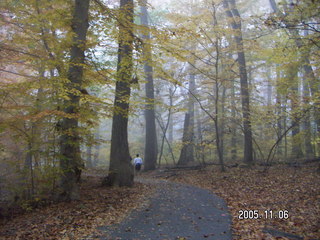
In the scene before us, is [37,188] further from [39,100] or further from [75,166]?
[39,100]

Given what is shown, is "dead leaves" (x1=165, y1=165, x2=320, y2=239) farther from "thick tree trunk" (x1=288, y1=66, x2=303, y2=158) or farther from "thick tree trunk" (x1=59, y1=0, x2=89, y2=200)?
"thick tree trunk" (x1=59, y1=0, x2=89, y2=200)

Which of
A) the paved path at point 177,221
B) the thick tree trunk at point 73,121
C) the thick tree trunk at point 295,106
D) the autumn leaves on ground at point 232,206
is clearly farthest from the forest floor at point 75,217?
the thick tree trunk at point 295,106

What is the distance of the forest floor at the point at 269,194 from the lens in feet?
16.8

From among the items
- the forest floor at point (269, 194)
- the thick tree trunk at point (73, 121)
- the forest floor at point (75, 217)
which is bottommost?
the forest floor at point (75, 217)

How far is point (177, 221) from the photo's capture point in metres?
5.86

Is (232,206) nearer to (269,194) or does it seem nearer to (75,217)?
(269,194)

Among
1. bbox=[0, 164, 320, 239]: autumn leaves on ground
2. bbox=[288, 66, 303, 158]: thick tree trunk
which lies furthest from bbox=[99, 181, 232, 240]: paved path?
bbox=[288, 66, 303, 158]: thick tree trunk

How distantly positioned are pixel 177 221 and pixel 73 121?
402 centimetres

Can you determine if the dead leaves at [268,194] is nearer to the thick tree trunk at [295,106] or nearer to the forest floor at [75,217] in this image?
the thick tree trunk at [295,106]

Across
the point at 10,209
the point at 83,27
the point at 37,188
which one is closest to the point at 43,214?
the point at 37,188

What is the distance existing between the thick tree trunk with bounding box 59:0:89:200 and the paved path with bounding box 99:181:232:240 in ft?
7.33

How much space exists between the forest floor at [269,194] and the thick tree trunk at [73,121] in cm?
468

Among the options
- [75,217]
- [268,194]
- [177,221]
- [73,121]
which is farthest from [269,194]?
[73,121]

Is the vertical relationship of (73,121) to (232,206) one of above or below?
above
